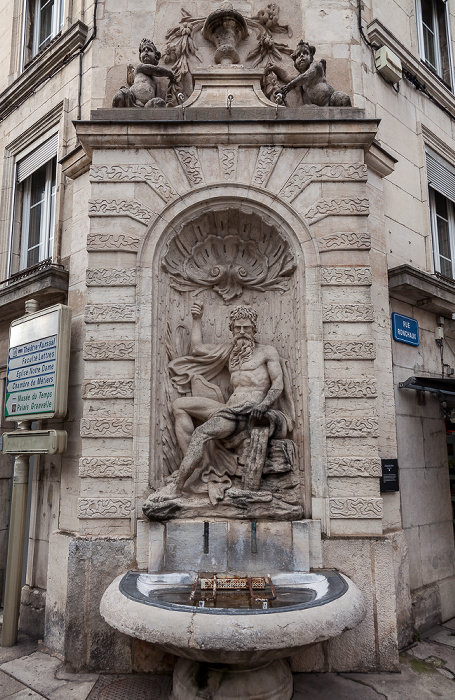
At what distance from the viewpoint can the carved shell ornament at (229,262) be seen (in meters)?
6.32

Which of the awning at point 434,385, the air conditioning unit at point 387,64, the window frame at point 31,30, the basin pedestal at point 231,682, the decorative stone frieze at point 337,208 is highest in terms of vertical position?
the window frame at point 31,30

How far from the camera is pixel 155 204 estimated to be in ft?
20.0

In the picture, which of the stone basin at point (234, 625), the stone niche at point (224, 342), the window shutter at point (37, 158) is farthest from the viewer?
the window shutter at point (37, 158)

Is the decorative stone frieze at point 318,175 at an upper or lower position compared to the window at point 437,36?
lower

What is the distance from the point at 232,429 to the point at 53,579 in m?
2.65

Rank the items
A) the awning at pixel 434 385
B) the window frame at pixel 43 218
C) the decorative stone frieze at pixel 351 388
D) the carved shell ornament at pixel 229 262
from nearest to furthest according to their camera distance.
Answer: the decorative stone frieze at pixel 351 388
the carved shell ornament at pixel 229 262
the awning at pixel 434 385
the window frame at pixel 43 218

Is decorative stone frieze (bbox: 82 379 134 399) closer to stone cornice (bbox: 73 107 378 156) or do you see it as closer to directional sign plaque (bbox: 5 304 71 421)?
directional sign plaque (bbox: 5 304 71 421)

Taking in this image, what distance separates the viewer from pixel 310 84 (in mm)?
6477

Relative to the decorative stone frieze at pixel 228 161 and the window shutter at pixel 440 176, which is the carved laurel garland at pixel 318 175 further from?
the window shutter at pixel 440 176

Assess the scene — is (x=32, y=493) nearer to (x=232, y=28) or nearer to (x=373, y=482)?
(x=373, y=482)

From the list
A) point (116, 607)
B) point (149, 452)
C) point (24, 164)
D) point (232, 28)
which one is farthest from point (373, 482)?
point (24, 164)

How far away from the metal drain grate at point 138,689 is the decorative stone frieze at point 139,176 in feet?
16.9

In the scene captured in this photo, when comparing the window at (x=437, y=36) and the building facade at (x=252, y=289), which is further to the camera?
the window at (x=437, y=36)

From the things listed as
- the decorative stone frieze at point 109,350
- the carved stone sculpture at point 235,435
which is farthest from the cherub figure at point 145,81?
the decorative stone frieze at point 109,350
